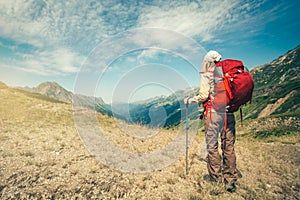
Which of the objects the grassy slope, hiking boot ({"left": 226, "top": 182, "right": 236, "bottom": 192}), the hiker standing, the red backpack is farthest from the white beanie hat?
the grassy slope

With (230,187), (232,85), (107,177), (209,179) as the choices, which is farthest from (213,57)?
(107,177)

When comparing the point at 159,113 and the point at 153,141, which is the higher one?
the point at 159,113

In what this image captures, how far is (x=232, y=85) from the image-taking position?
197 inches

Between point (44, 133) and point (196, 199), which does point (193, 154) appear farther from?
point (44, 133)

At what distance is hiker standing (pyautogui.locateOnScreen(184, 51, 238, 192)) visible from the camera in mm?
5355

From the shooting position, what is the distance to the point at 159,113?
13414 millimetres

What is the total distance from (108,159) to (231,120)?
4.72 metres

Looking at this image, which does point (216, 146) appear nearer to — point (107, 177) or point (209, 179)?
point (209, 179)

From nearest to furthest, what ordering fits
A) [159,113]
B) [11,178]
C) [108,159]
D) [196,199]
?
[196,199]
[11,178]
[108,159]
[159,113]

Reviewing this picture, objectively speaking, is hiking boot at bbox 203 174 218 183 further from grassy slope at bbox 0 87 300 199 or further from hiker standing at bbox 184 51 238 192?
grassy slope at bbox 0 87 300 199

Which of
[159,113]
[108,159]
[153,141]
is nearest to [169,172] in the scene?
[108,159]

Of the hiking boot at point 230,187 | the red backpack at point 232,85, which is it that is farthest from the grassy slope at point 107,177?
the red backpack at point 232,85

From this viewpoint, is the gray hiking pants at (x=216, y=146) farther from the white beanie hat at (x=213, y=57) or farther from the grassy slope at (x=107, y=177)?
the white beanie hat at (x=213, y=57)

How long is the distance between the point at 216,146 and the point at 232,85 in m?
1.96
